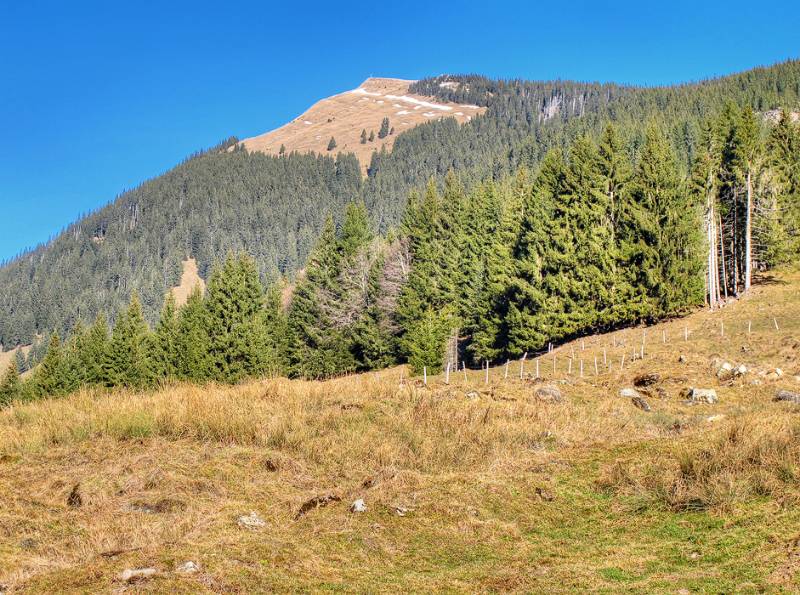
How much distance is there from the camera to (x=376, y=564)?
260 inches

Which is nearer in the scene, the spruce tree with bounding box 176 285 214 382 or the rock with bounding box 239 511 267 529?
the rock with bounding box 239 511 267 529

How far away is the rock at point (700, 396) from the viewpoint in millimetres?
18828

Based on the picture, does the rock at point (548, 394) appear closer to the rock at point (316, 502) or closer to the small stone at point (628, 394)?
the small stone at point (628, 394)

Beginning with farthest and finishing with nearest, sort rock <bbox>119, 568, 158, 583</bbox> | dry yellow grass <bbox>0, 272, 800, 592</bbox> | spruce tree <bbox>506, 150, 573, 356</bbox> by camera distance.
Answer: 1. spruce tree <bbox>506, 150, 573, 356</bbox>
2. dry yellow grass <bbox>0, 272, 800, 592</bbox>
3. rock <bbox>119, 568, 158, 583</bbox>

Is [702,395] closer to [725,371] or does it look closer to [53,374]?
[725,371]

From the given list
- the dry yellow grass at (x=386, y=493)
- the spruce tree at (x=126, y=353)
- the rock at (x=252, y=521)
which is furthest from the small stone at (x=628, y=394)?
the spruce tree at (x=126, y=353)

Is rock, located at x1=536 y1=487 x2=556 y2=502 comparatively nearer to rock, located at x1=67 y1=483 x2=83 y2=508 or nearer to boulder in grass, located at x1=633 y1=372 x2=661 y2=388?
rock, located at x1=67 y1=483 x2=83 y2=508

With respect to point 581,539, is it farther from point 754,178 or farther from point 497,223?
point 754,178

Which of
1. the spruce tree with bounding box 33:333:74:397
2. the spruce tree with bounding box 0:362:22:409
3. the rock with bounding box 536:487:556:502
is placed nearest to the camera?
the rock with bounding box 536:487:556:502

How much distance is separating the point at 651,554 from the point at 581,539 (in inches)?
39.6

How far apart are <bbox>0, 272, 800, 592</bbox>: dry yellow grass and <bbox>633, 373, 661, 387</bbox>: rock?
7.56 m

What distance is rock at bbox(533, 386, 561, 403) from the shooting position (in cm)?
1738

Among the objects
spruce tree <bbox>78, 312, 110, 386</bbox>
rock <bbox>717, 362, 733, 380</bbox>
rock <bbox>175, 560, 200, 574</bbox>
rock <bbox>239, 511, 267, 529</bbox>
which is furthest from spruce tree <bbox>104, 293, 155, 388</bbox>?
rock <bbox>175, 560, 200, 574</bbox>

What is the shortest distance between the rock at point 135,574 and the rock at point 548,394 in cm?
1335
